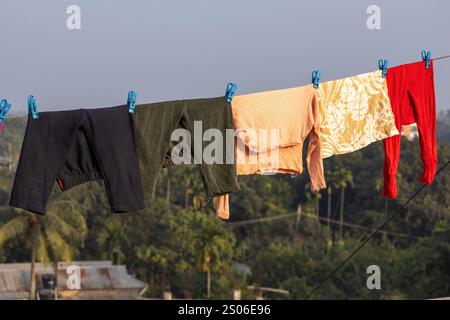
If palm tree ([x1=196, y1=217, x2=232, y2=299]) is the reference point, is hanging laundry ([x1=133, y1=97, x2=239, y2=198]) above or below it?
above

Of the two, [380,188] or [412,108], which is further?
[380,188]

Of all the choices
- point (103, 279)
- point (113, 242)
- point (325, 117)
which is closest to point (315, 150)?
point (325, 117)

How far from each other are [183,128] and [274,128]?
66 cm

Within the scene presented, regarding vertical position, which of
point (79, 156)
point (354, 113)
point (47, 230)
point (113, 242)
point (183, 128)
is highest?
point (354, 113)

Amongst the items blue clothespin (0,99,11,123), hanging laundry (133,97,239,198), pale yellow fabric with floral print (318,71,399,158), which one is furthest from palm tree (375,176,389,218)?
blue clothespin (0,99,11,123)

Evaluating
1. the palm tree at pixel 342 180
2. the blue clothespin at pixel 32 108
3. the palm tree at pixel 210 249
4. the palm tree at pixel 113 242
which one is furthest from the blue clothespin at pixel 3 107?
the palm tree at pixel 342 180

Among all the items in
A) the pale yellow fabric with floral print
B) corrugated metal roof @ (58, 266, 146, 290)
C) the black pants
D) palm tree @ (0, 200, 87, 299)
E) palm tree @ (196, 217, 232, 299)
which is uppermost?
the pale yellow fabric with floral print

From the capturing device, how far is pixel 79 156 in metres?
5.64

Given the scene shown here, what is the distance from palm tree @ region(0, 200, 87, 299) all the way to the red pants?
19.7m

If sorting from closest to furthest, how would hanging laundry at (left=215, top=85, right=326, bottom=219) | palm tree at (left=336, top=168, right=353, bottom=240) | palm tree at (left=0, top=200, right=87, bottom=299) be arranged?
hanging laundry at (left=215, top=85, right=326, bottom=219), palm tree at (left=0, top=200, right=87, bottom=299), palm tree at (left=336, top=168, right=353, bottom=240)

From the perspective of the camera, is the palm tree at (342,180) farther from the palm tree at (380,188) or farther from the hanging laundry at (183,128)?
the hanging laundry at (183,128)

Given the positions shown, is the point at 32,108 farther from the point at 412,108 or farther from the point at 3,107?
the point at 412,108

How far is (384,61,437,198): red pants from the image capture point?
6492 mm

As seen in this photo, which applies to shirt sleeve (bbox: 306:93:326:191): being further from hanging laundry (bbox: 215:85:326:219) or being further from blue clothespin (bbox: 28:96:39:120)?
blue clothespin (bbox: 28:96:39:120)
